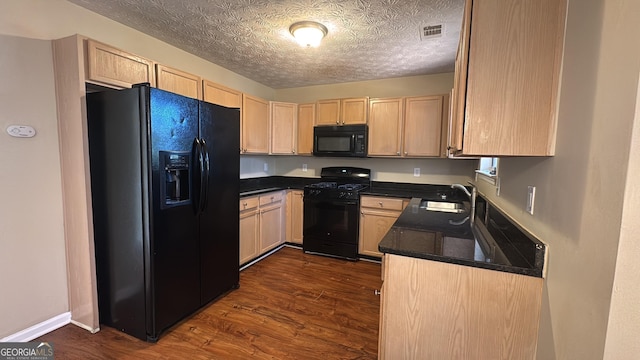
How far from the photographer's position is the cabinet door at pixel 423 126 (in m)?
3.21

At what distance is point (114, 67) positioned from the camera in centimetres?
195

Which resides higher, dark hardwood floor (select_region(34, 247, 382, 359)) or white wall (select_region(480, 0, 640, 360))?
white wall (select_region(480, 0, 640, 360))

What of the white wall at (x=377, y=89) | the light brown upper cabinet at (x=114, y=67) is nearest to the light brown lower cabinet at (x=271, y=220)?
the white wall at (x=377, y=89)

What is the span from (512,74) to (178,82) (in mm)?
2598

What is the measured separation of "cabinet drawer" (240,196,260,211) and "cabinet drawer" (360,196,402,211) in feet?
4.47

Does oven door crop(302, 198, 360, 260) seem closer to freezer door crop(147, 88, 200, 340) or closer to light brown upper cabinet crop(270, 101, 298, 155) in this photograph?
light brown upper cabinet crop(270, 101, 298, 155)

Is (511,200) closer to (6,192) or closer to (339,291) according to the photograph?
(339,291)

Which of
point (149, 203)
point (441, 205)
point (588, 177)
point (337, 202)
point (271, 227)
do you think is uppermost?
point (588, 177)

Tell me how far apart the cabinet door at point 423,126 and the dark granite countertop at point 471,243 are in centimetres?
146

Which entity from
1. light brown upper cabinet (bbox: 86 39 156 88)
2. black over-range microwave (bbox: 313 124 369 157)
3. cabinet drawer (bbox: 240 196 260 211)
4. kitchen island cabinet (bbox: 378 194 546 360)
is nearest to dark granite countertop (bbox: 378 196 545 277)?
kitchen island cabinet (bbox: 378 194 546 360)

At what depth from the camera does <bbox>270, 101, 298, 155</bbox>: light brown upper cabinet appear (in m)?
3.78

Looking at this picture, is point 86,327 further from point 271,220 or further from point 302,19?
point 302,19

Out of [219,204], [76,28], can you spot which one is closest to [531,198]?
[219,204]

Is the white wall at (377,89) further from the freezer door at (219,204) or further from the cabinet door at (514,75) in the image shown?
the cabinet door at (514,75)
